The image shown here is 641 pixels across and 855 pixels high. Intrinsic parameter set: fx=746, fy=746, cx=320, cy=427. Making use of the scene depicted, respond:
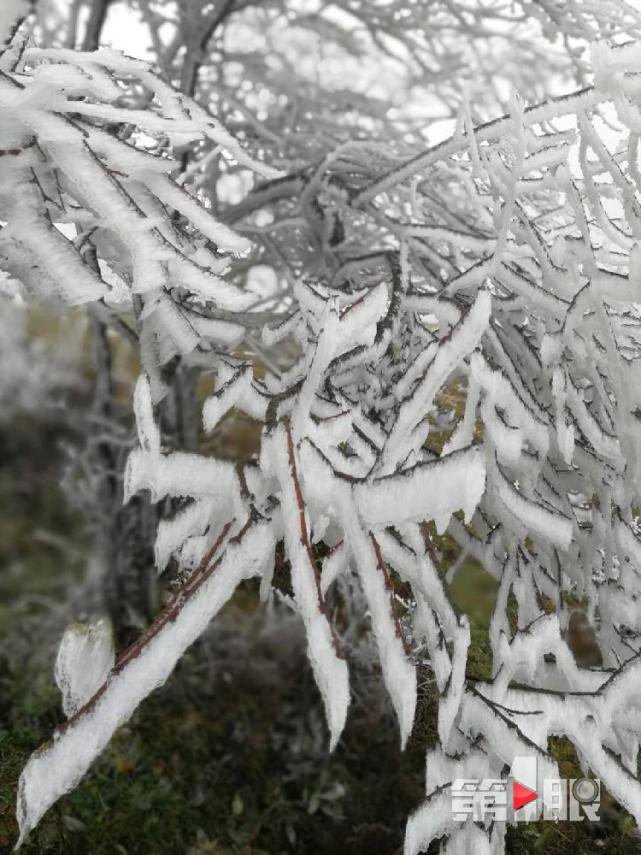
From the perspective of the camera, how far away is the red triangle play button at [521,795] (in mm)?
455

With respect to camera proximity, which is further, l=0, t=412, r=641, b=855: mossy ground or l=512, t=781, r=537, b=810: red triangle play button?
l=0, t=412, r=641, b=855: mossy ground

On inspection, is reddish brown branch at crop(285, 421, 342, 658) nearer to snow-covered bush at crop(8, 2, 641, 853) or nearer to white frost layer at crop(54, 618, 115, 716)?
snow-covered bush at crop(8, 2, 641, 853)

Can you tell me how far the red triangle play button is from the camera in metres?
0.45

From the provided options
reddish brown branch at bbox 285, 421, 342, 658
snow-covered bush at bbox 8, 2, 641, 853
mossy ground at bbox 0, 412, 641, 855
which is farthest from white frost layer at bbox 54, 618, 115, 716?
mossy ground at bbox 0, 412, 641, 855

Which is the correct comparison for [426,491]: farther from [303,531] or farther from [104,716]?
[104,716]

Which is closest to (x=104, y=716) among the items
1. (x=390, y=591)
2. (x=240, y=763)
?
(x=390, y=591)

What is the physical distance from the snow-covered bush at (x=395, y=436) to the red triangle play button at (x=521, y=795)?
0.07ft

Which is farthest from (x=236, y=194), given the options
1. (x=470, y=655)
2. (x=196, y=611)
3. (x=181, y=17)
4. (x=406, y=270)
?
(x=196, y=611)

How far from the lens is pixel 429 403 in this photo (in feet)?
1.63

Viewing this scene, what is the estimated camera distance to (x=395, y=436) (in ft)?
1.60

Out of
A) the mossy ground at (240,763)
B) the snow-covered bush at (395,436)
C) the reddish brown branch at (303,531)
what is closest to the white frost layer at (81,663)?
the snow-covered bush at (395,436)

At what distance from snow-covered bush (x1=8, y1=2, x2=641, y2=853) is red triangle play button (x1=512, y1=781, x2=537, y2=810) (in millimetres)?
20

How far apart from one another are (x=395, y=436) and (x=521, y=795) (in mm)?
235

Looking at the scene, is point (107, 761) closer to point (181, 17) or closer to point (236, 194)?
point (236, 194)
